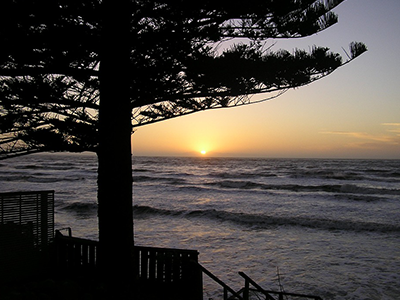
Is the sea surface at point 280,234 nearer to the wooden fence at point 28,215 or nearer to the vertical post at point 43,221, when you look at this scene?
the vertical post at point 43,221

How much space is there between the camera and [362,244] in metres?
13.4

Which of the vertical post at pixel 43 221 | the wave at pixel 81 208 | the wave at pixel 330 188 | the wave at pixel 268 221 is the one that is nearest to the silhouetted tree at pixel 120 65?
the vertical post at pixel 43 221

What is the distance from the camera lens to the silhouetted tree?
4.95 m

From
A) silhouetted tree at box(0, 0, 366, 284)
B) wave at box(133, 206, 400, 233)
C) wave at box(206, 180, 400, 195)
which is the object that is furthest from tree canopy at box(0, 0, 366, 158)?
wave at box(206, 180, 400, 195)

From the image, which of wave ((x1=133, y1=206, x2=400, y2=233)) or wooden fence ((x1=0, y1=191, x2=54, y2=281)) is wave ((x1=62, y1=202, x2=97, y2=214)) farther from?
wooden fence ((x1=0, y1=191, x2=54, y2=281))

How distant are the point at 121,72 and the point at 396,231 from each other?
15.7 m

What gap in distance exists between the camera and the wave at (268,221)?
1657 centimetres

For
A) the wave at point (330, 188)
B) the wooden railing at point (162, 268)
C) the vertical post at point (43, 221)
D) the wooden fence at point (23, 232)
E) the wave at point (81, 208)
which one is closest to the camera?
the wooden railing at point (162, 268)

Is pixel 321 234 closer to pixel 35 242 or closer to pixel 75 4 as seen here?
pixel 35 242

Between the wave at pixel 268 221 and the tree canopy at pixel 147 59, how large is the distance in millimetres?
11931

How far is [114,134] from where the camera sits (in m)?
4.93

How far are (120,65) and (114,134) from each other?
1.02 m

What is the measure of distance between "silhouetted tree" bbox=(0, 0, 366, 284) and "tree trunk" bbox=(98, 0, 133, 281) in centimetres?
1

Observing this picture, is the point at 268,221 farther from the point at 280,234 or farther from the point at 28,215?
the point at 28,215
